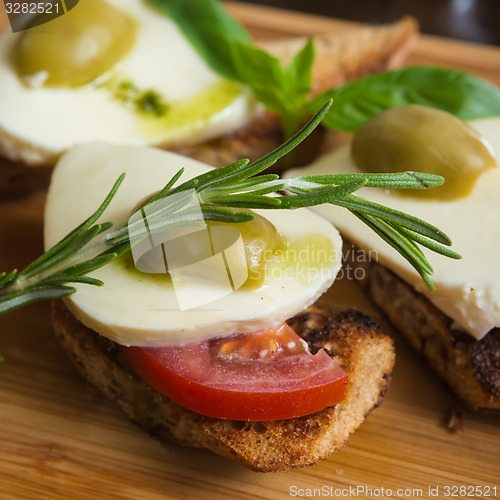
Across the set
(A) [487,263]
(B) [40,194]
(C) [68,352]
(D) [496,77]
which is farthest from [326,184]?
(D) [496,77]

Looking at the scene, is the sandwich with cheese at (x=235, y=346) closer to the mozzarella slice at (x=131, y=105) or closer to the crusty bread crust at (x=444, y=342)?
the crusty bread crust at (x=444, y=342)

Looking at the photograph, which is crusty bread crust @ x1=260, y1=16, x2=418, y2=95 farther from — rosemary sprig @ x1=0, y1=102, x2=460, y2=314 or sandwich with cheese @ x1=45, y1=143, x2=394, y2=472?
rosemary sprig @ x1=0, y1=102, x2=460, y2=314

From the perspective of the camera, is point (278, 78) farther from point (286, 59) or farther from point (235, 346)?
point (235, 346)

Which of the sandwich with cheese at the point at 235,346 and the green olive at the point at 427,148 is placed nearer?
the sandwich with cheese at the point at 235,346

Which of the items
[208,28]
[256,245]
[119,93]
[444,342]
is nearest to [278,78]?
[208,28]

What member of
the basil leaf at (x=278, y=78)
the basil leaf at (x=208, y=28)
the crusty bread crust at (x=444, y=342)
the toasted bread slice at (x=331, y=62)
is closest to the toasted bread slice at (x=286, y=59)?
the toasted bread slice at (x=331, y=62)

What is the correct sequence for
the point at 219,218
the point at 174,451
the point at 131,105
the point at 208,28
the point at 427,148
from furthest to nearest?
the point at 208,28, the point at 131,105, the point at 427,148, the point at 174,451, the point at 219,218
